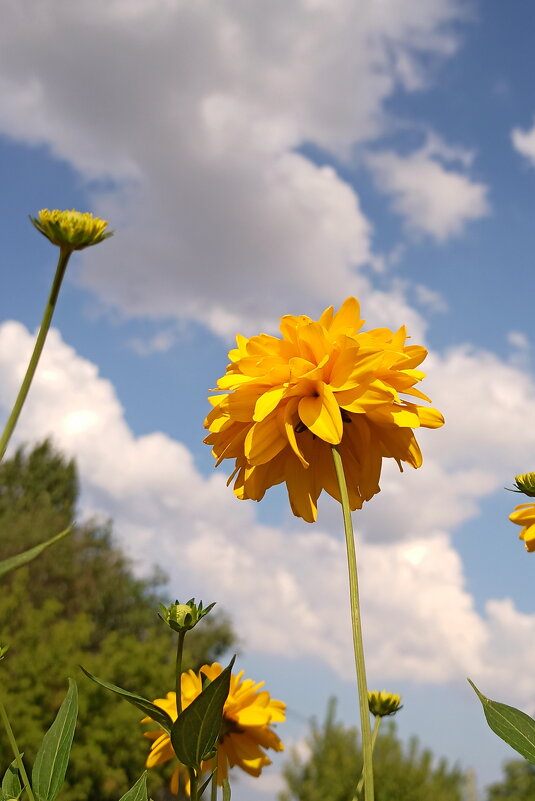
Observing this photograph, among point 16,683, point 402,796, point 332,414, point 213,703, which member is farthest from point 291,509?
point 16,683

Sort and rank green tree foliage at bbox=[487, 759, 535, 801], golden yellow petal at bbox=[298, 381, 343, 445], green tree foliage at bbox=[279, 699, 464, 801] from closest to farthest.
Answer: golden yellow petal at bbox=[298, 381, 343, 445] < green tree foliage at bbox=[279, 699, 464, 801] < green tree foliage at bbox=[487, 759, 535, 801]

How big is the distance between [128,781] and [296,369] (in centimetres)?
2194

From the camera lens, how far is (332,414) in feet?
4.50

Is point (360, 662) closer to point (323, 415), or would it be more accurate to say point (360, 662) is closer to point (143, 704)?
point (143, 704)

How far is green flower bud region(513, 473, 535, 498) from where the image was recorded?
2.28 metres

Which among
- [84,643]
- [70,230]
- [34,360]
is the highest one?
[84,643]

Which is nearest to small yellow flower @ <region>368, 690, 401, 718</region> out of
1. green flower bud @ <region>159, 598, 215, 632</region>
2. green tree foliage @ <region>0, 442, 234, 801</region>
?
green flower bud @ <region>159, 598, 215, 632</region>

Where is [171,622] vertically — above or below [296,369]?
below

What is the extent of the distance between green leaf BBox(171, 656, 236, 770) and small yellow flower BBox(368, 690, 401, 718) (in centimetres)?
172

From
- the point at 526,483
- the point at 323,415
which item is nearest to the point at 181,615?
the point at 323,415

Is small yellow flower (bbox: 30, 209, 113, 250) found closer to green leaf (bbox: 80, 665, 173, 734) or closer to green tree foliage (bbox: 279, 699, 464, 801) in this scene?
green leaf (bbox: 80, 665, 173, 734)

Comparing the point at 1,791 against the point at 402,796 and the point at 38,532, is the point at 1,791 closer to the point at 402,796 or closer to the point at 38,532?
the point at 402,796

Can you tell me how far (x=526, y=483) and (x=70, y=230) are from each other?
175 cm

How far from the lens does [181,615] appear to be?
1.42 m
